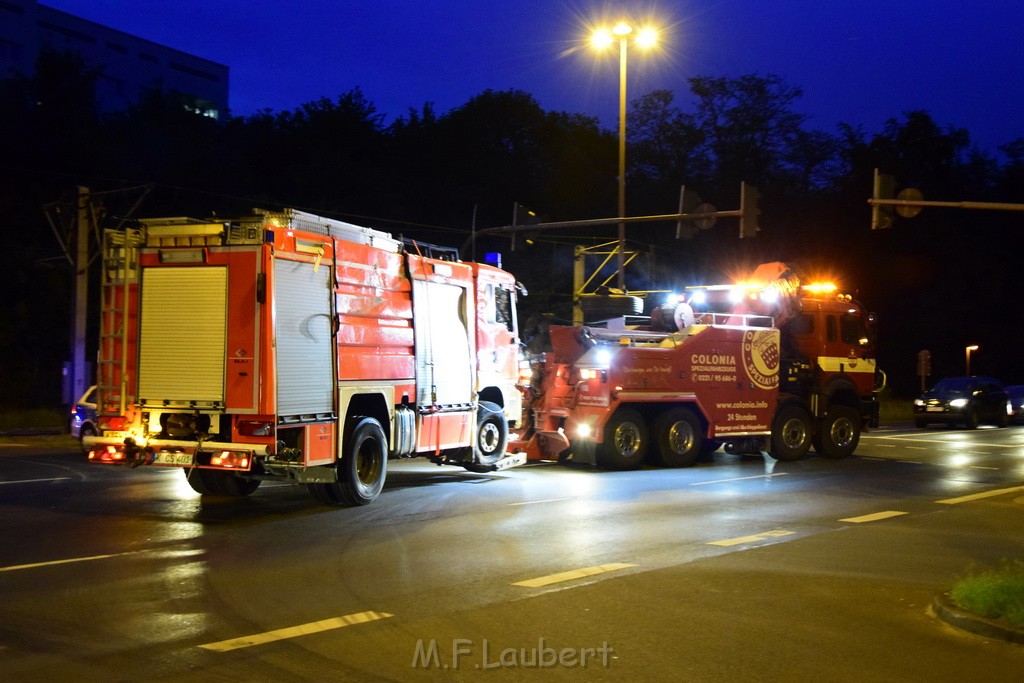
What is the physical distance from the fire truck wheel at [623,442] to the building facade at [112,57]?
52.2 m

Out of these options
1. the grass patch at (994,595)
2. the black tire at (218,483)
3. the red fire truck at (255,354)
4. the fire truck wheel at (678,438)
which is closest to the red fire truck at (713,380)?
the fire truck wheel at (678,438)

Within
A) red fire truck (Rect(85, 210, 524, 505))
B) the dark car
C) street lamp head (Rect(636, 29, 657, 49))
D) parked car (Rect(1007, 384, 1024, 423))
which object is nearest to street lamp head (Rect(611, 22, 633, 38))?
street lamp head (Rect(636, 29, 657, 49))

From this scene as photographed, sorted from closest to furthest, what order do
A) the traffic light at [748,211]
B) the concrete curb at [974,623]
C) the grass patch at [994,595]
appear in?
the concrete curb at [974,623]
the grass patch at [994,595]
the traffic light at [748,211]

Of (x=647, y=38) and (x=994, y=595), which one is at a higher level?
(x=647, y=38)

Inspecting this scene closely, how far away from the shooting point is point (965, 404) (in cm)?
3353

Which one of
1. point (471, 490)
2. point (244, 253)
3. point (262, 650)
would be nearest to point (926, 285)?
point (471, 490)

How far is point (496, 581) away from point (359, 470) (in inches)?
185

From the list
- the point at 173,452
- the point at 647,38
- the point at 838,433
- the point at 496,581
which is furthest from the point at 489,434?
the point at 647,38

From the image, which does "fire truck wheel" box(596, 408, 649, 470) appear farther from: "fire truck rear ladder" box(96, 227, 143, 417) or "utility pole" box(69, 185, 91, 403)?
"utility pole" box(69, 185, 91, 403)

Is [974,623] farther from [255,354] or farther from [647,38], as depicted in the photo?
[647,38]

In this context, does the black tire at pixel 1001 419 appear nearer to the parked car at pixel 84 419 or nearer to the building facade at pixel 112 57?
the parked car at pixel 84 419

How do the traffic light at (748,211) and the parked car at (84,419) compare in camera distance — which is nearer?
the parked car at (84,419)

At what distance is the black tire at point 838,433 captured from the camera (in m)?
20.7

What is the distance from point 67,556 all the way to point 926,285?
54931mm
